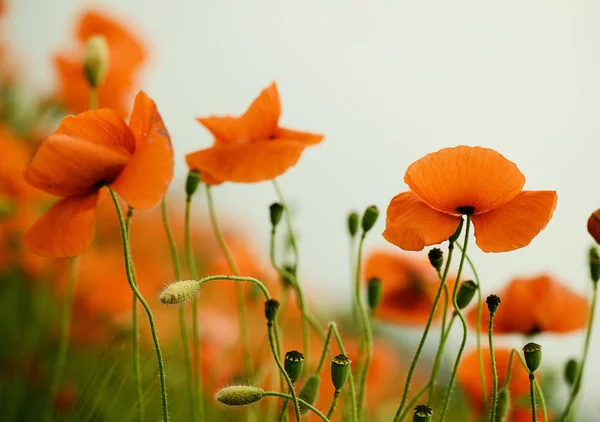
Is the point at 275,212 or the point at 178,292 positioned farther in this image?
the point at 275,212

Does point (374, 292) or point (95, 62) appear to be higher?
point (95, 62)

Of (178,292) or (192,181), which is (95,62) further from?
(178,292)

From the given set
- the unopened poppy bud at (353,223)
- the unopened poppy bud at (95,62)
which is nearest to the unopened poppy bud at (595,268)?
the unopened poppy bud at (353,223)

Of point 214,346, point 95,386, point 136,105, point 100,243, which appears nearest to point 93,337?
point 214,346

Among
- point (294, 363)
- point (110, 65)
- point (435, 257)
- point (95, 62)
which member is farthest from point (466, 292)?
point (110, 65)

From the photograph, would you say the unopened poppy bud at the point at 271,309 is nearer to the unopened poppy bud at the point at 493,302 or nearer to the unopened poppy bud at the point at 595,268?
the unopened poppy bud at the point at 493,302

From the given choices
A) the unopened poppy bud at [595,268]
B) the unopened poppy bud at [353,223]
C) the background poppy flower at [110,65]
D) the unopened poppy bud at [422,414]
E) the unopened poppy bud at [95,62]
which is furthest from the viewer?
the background poppy flower at [110,65]
